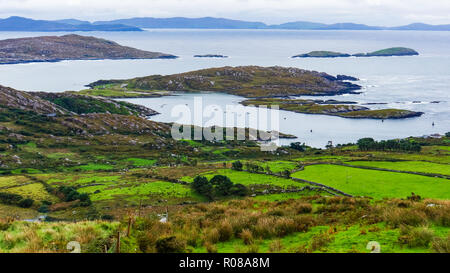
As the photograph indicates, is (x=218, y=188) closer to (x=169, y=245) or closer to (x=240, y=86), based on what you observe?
(x=169, y=245)

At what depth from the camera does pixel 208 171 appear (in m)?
53.2

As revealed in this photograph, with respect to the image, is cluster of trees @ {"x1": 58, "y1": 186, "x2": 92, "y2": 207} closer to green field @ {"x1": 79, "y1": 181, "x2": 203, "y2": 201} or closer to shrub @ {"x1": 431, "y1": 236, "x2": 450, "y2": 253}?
green field @ {"x1": 79, "y1": 181, "x2": 203, "y2": 201}

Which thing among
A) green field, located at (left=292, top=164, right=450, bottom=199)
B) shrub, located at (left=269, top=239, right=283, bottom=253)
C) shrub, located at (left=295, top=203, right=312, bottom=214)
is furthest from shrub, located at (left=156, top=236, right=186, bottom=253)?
green field, located at (left=292, top=164, right=450, bottom=199)

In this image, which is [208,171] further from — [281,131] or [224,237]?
[281,131]

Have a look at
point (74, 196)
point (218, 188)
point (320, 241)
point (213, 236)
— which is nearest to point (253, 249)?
point (320, 241)

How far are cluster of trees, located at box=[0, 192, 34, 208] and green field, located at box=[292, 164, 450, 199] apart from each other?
2858cm

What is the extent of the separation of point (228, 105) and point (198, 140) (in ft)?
194

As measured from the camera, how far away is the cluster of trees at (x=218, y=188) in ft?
133

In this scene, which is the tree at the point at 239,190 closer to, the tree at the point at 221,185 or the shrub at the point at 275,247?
the tree at the point at 221,185

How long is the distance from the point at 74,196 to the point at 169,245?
33.4m

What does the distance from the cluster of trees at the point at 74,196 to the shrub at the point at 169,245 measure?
2960 centimetres

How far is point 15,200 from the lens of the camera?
41281 millimetres

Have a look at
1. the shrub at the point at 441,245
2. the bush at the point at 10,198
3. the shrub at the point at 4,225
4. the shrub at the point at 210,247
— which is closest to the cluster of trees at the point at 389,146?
the bush at the point at 10,198
